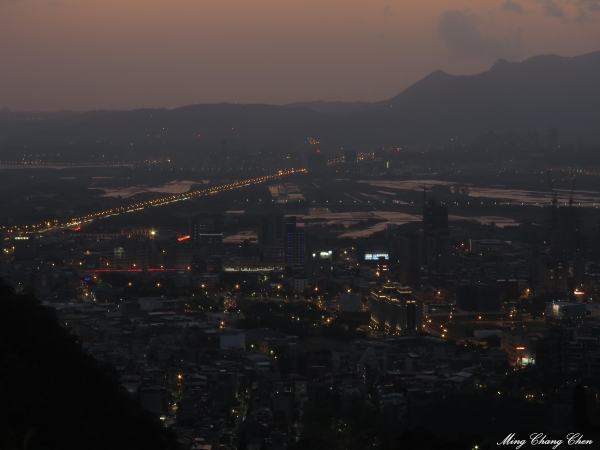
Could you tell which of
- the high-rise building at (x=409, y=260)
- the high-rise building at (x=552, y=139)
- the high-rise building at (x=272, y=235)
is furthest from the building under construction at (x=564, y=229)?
the high-rise building at (x=552, y=139)

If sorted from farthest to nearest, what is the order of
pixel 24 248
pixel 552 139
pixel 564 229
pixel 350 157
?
pixel 552 139 → pixel 350 157 → pixel 564 229 → pixel 24 248

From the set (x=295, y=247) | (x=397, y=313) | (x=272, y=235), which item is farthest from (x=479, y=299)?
(x=272, y=235)

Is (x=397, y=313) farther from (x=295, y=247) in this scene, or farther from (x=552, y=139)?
(x=552, y=139)

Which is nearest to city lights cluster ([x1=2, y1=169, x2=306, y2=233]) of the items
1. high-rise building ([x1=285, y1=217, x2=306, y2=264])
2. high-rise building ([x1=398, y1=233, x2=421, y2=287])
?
high-rise building ([x1=285, y1=217, x2=306, y2=264])

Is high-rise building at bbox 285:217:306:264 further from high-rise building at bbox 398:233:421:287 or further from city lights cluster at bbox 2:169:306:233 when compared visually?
city lights cluster at bbox 2:169:306:233

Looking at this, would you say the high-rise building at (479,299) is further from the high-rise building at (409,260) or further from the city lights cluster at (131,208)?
the city lights cluster at (131,208)
